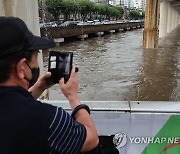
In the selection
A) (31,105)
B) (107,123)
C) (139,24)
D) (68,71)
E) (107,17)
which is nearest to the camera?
(31,105)

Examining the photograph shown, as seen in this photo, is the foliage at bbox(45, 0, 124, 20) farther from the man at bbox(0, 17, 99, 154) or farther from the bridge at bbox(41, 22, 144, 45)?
the man at bbox(0, 17, 99, 154)

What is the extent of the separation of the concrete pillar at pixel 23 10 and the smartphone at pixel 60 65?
446cm

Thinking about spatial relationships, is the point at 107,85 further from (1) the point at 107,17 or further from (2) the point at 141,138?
(1) the point at 107,17

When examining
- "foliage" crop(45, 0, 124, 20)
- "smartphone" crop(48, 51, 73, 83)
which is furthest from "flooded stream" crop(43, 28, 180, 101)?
"foliage" crop(45, 0, 124, 20)

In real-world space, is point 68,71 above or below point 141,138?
above

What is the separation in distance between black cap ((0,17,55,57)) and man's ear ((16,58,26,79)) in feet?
0.21

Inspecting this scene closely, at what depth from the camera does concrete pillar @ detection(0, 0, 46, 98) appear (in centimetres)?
591

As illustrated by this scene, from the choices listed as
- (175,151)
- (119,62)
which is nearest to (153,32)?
(119,62)

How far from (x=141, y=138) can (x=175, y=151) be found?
33 centimetres

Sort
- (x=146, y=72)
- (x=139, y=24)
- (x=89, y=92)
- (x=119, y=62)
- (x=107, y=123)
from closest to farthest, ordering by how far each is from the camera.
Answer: (x=107, y=123) → (x=89, y=92) → (x=146, y=72) → (x=119, y=62) → (x=139, y=24)

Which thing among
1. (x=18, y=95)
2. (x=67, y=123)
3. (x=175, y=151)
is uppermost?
(x=18, y=95)

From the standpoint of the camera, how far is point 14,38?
137 cm

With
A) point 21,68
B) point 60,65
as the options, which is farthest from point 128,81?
point 21,68

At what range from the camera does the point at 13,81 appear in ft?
4.69
